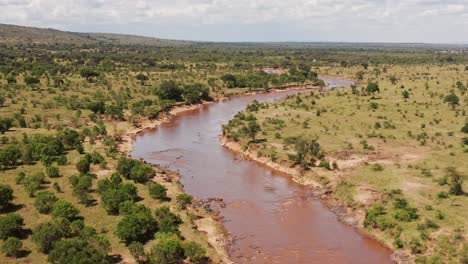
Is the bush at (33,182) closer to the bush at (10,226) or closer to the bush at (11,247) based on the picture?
the bush at (10,226)

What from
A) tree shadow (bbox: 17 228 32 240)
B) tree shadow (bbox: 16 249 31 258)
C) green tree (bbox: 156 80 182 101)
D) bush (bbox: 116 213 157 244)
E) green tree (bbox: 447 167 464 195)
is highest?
green tree (bbox: 156 80 182 101)

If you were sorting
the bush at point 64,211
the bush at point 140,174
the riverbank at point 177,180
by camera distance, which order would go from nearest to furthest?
the riverbank at point 177,180
the bush at point 64,211
the bush at point 140,174

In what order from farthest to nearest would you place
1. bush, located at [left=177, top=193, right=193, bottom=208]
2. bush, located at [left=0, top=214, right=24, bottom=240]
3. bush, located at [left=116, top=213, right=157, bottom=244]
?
bush, located at [left=177, top=193, right=193, bottom=208], bush, located at [left=116, top=213, right=157, bottom=244], bush, located at [left=0, top=214, right=24, bottom=240]

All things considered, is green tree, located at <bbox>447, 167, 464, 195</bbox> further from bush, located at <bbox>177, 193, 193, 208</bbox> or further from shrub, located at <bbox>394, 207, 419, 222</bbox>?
bush, located at <bbox>177, 193, 193, 208</bbox>

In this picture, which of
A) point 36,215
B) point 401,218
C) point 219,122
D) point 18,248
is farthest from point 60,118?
point 401,218

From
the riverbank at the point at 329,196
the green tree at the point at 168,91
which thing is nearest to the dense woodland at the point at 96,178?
the green tree at the point at 168,91

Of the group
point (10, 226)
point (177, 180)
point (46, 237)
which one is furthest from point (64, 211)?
point (177, 180)

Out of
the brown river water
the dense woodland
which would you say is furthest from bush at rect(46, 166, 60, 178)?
the brown river water
